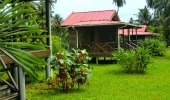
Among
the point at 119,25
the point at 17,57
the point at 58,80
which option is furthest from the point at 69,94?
the point at 119,25

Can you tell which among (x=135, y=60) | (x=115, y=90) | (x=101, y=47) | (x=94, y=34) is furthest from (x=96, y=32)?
(x=115, y=90)

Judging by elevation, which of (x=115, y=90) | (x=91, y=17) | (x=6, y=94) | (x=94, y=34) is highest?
(x=91, y=17)

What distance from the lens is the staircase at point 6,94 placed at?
5363 millimetres

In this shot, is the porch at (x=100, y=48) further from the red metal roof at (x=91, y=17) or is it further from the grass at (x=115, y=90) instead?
the grass at (x=115, y=90)

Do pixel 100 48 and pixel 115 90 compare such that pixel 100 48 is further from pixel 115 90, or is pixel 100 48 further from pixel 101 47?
pixel 115 90

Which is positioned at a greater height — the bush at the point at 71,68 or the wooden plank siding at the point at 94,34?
the wooden plank siding at the point at 94,34

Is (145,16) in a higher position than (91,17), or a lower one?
higher

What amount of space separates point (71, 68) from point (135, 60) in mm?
5520

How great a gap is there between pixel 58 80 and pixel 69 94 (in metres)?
0.54

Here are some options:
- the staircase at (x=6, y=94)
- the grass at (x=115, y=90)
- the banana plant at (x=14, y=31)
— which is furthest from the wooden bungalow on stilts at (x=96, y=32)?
the banana plant at (x=14, y=31)

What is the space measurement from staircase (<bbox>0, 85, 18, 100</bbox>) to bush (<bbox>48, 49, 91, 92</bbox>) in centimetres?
345

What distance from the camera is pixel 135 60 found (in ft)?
46.9

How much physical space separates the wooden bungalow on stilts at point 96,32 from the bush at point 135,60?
4928 millimetres

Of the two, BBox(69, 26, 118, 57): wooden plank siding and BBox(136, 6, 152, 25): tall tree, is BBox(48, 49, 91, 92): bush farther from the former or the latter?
BBox(136, 6, 152, 25): tall tree
